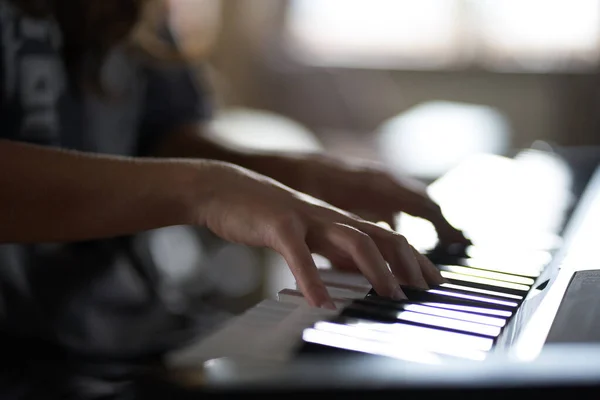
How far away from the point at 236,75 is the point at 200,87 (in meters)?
2.00

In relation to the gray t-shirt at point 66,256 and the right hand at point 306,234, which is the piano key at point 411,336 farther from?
the gray t-shirt at point 66,256

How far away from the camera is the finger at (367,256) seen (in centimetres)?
48

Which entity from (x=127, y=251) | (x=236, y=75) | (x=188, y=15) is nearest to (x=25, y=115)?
(x=127, y=251)

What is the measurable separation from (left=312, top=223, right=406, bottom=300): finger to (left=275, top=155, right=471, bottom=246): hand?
0.64ft

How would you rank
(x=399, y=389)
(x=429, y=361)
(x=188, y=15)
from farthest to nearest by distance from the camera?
(x=188, y=15) → (x=429, y=361) → (x=399, y=389)

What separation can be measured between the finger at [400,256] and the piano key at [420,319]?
50 mm

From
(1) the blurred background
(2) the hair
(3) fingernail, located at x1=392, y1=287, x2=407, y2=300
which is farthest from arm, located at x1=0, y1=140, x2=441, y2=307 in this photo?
(1) the blurred background

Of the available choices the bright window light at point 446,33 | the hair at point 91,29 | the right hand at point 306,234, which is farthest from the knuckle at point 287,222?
the bright window light at point 446,33

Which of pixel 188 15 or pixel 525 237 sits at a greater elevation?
pixel 188 15

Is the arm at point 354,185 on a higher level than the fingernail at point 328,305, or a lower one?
higher

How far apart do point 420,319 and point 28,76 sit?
0.59 metres

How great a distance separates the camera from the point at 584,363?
0.29 metres

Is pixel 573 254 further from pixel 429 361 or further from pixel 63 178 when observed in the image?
pixel 63 178

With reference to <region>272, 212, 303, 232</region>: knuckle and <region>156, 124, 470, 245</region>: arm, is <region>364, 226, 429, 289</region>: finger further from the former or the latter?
<region>156, 124, 470, 245</region>: arm
